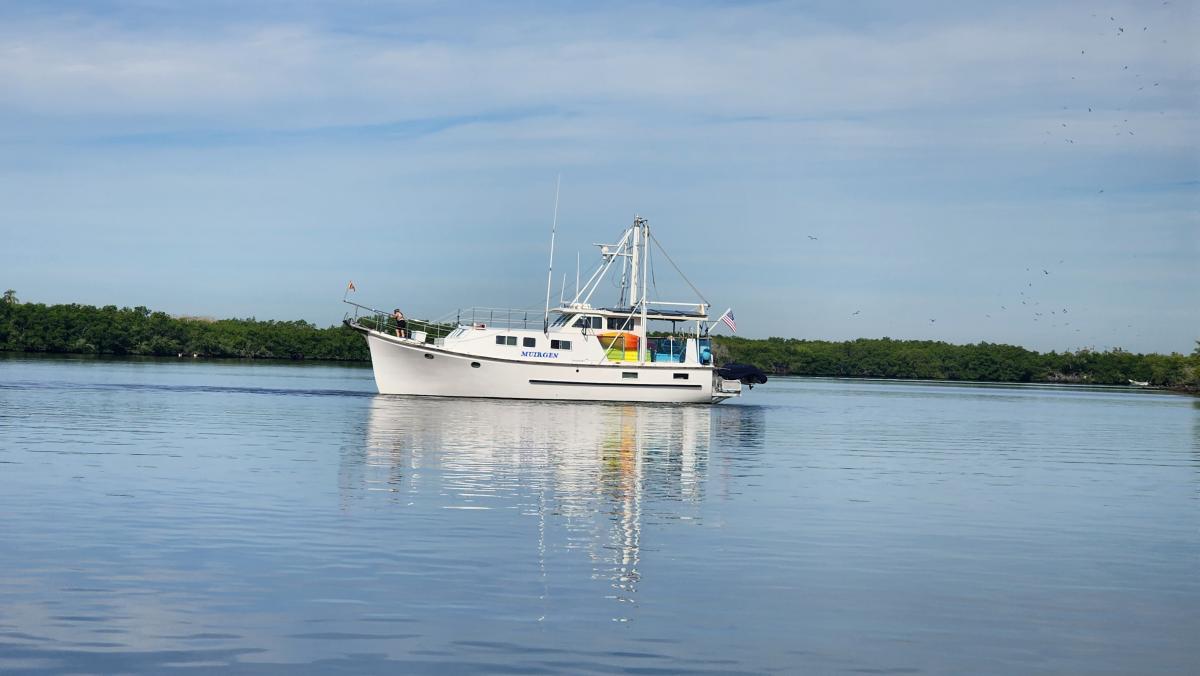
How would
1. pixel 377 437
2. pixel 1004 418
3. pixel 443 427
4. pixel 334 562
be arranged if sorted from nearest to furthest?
1. pixel 334 562
2. pixel 377 437
3. pixel 443 427
4. pixel 1004 418

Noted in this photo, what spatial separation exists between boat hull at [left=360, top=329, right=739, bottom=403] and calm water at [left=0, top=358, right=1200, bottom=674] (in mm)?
25724

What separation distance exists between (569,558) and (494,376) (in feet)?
161

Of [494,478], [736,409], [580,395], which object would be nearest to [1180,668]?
[494,478]

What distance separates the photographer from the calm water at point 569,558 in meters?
13.2

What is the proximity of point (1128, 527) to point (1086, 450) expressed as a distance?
2431 cm

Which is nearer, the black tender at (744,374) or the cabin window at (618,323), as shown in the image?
the cabin window at (618,323)

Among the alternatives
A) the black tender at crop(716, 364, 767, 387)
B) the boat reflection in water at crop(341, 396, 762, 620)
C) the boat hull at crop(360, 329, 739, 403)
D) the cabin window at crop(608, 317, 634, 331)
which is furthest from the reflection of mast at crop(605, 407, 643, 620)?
the black tender at crop(716, 364, 767, 387)

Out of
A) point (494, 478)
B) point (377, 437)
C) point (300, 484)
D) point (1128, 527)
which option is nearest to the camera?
point (1128, 527)

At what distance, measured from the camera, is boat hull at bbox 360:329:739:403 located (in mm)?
66812

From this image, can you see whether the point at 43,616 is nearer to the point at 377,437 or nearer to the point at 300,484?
the point at 300,484

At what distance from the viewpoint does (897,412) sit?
77.4 m

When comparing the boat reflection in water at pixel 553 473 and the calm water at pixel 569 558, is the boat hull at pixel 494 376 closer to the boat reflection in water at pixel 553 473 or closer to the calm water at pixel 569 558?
the boat reflection in water at pixel 553 473

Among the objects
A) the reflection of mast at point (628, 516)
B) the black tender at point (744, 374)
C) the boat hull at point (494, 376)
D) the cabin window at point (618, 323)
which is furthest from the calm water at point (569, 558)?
the black tender at point (744, 374)

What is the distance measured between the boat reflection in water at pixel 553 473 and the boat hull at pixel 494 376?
9.29 m
